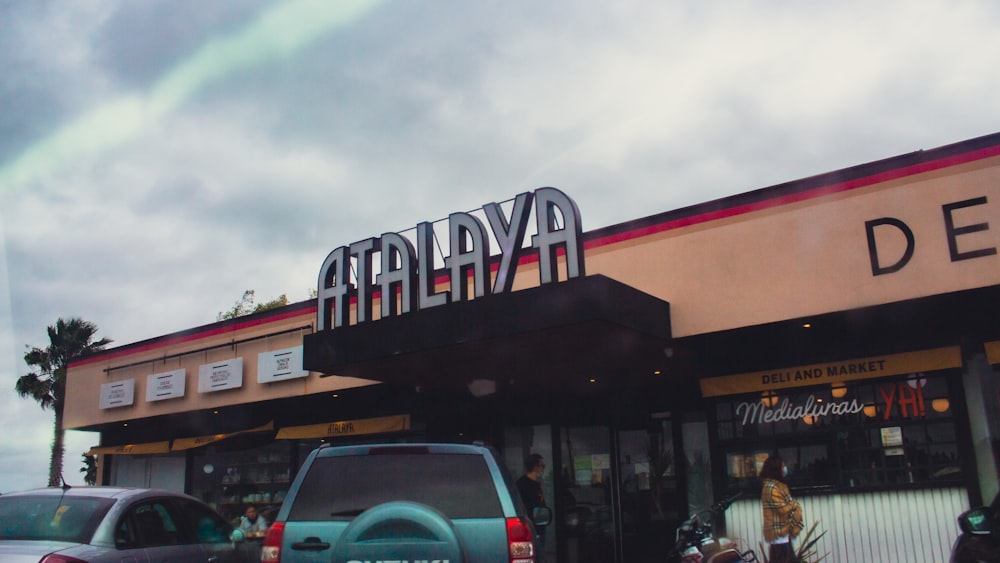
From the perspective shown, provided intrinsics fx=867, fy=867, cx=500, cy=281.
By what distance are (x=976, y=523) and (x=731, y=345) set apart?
5426 millimetres

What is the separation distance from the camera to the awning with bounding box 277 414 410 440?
15719 mm

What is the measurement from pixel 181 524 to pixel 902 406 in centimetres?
839

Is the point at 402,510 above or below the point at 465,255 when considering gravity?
below

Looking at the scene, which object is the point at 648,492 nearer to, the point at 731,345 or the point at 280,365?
→ the point at 731,345

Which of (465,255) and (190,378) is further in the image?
(190,378)

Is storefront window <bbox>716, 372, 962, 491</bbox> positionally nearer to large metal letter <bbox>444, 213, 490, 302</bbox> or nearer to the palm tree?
large metal letter <bbox>444, 213, 490, 302</bbox>

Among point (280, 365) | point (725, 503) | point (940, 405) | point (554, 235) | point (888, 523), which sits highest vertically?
point (554, 235)

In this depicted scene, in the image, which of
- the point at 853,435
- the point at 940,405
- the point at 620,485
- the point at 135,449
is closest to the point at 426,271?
the point at 620,485

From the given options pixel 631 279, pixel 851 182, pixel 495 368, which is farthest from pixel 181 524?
pixel 851 182

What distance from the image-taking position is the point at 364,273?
1182 centimetres

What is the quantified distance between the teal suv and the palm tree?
34.6 metres

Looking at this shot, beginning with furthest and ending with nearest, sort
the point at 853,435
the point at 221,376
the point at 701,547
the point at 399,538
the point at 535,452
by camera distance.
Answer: the point at 221,376, the point at 535,452, the point at 853,435, the point at 701,547, the point at 399,538

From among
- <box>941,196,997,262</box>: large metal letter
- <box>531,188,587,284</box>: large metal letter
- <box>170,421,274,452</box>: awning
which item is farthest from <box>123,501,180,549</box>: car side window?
<box>170,421,274,452</box>: awning

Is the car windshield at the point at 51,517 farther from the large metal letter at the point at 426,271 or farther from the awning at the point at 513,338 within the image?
the large metal letter at the point at 426,271
